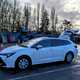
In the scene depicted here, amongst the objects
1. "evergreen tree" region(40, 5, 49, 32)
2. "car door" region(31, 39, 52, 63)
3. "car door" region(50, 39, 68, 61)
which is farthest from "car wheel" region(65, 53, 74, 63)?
"evergreen tree" region(40, 5, 49, 32)

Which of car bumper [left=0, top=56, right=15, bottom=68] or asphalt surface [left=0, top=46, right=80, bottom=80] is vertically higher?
car bumper [left=0, top=56, right=15, bottom=68]

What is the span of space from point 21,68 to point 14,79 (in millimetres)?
1880

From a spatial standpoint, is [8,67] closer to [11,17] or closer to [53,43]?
[53,43]

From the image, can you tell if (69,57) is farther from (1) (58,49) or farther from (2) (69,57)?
(1) (58,49)

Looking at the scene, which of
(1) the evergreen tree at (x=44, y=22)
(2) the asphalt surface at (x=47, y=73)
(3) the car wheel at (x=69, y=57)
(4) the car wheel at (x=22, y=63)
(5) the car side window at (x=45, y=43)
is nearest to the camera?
(2) the asphalt surface at (x=47, y=73)

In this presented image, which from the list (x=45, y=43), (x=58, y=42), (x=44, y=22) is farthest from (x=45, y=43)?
(x=44, y=22)

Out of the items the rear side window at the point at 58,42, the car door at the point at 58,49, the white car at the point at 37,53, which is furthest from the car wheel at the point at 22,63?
the rear side window at the point at 58,42

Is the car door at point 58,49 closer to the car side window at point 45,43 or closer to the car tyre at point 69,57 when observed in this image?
the car side window at point 45,43

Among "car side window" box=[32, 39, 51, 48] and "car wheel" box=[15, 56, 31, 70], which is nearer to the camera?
"car wheel" box=[15, 56, 31, 70]

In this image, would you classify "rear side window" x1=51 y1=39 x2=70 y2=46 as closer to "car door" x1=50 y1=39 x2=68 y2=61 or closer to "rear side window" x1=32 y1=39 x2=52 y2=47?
"car door" x1=50 y1=39 x2=68 y2=61

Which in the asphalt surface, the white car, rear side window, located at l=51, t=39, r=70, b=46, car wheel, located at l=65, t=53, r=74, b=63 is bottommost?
the asphalt surface

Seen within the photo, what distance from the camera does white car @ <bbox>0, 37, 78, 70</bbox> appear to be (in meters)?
12.5

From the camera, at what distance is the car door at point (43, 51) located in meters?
13.4

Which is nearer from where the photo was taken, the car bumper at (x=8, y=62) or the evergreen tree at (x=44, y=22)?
the car bumper at (x=8, y=62)
